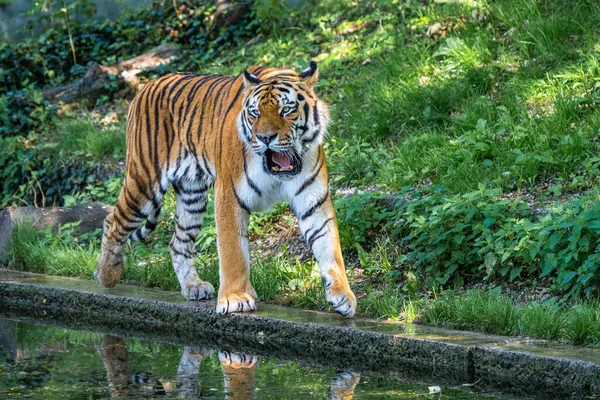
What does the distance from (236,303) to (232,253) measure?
0.95 ft

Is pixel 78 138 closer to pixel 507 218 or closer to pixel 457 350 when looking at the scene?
pixel 507 218

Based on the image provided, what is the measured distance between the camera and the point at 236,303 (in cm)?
530

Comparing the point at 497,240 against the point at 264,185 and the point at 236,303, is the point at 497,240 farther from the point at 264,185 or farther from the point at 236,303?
the point at 236,303

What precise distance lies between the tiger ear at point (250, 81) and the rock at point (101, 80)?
624 centimetres

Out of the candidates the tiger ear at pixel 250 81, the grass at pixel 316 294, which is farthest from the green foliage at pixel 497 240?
the tiger ear at pixel 250 81

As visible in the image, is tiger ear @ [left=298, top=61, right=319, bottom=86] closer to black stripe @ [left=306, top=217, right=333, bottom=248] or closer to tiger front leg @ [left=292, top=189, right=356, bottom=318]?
tiger front leg @ [left=292, top=189, right=356, bottom=318]

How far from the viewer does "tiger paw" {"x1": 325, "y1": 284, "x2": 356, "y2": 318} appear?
5.13 meters

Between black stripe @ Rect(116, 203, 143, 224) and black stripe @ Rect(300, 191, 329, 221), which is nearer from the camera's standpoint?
black stripe @ Rect(300, 191, 329, 221)

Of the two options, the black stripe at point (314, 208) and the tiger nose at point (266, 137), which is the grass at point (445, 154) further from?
the tiger nose at point (266, 137)

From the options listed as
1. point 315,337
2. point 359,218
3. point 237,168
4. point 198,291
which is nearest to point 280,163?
point 237,168

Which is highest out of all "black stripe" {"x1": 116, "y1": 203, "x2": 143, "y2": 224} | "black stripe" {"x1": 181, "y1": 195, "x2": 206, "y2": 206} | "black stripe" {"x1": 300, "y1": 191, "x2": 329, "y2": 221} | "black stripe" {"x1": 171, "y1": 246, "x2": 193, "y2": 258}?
"black stripe" {"x1": 300, "y1": 191, "x2": 329, "y2": 221}

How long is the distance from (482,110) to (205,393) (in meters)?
4.25

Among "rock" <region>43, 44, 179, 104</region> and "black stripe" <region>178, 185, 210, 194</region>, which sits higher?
"black stripe" <region>178, 185, 210, 194</region>

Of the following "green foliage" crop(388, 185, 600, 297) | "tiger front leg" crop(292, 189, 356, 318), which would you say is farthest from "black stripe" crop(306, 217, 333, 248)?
"green foliage" crop(388, 185, 600, 297)
